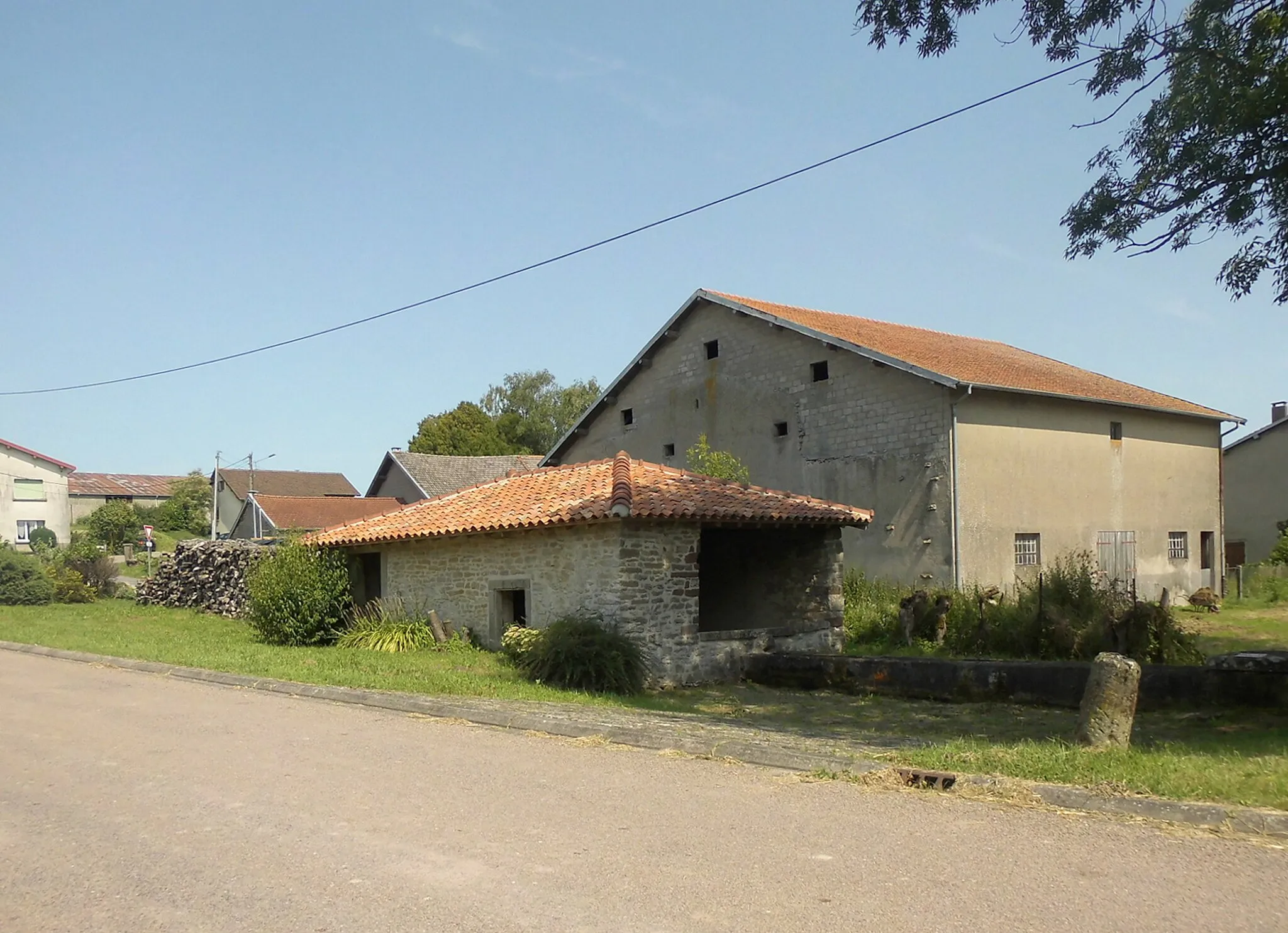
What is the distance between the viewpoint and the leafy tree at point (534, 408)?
2490 inches

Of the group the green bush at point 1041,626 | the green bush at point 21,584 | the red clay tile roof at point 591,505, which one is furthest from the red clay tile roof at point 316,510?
the green bush at point 1041,626

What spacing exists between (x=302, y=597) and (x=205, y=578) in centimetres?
945

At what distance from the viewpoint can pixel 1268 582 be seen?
26.4 m

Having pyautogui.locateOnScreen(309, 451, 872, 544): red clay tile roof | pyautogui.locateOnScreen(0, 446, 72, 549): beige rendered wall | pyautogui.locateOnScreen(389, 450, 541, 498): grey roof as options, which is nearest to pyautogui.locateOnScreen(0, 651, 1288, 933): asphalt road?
pyautogui.locateOnScreen(309, 451, 872, 544): red clay tile roof

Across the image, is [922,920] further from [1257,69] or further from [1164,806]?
[1257,69]

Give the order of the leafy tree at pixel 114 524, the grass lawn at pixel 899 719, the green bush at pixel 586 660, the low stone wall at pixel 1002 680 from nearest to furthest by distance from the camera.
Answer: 1. the grass lawn at pixel 899 719
2. the low stone wall at pixel 1002 680
3. the green bush at pixel 586 660
4. the leafy tree at pixel 114 524

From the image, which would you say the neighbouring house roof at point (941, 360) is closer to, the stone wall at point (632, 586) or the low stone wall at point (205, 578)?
the stone wall at point (632, 586)

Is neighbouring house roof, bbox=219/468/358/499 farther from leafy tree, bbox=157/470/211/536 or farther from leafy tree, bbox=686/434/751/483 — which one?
leafy tree, bbox=686/434/751/483

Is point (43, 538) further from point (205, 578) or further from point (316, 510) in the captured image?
point (205, 578)

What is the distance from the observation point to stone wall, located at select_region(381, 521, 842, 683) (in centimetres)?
1509

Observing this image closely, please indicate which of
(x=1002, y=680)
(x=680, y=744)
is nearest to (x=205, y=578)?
(x=1002, y=680)

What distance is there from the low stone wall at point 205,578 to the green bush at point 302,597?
4.99 m

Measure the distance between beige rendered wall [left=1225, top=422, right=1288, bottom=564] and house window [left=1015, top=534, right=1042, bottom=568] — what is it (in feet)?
52.4

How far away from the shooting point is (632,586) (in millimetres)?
14977
